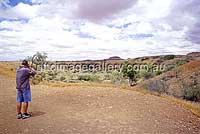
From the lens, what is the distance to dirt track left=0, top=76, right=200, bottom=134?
923cm

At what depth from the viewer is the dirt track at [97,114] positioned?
923cm

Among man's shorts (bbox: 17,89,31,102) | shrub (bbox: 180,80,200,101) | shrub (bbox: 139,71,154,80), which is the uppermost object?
man's shorts (bbox: 17,89,31,102)

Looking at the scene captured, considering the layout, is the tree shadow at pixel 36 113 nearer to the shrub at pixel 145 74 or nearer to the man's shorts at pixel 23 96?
the man's shorts at pixel 23 96

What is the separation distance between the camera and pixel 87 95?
13.9 m

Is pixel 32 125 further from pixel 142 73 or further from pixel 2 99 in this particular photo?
pixel 142 73

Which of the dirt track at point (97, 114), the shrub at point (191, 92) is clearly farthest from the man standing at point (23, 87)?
the shrub at point (191, 92)

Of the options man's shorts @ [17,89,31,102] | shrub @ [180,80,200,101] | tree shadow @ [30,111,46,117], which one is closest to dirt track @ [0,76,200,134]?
tree shadow @ [30,111,46,117]

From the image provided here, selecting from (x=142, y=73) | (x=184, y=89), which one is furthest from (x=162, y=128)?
(x=142, y=73)

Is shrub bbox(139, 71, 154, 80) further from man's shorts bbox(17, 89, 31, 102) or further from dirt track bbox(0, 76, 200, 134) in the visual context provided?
man's shorts bbox(17, 89, 31, 102)

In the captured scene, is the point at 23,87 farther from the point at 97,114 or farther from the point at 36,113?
the point at 97,114

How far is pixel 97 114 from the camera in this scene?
10914 millimetres

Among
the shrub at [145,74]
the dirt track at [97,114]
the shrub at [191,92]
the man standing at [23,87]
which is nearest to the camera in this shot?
the dirt track at [97,114]

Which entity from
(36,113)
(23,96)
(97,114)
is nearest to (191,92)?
(97,114)

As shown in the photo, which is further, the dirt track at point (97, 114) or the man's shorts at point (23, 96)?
the man's shorts at point (23, 96)
